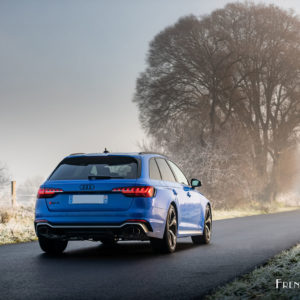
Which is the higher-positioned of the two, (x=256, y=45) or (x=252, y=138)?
(x=256, y=45)

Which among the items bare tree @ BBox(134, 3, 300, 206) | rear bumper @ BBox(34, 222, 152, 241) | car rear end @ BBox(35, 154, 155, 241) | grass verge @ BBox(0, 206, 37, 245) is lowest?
grass verge @ BBox(0, 206, 37, 245)

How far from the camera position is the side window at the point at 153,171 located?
10609 mm

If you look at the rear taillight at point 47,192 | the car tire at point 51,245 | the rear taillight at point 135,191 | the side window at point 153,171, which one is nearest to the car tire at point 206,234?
the side window at point 153,171

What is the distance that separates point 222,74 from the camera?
42.4 m

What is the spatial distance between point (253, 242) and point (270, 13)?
31.9 metres

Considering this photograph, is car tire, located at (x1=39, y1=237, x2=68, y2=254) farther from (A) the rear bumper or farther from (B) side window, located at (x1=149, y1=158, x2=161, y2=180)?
(B) side window, located at (x1=149, y1=158, x2=161, y2=180)

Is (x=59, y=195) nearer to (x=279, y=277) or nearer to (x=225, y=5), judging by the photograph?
(x=279, y=277)

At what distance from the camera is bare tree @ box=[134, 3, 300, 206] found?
4206 centimetres

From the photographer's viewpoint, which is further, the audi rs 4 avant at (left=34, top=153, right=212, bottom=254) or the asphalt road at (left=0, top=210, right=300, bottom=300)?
the audi rs 4 avant at (left=34, top=153, right=212, bottom=254)

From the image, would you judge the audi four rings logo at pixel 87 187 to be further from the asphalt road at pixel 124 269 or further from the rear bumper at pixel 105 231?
the asphalt road at pixel 124 269

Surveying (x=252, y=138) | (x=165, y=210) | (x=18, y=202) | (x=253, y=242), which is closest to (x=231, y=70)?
(x=252, y=138)

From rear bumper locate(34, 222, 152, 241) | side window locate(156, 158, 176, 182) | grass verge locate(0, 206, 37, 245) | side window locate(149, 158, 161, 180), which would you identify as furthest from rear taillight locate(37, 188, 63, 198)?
grass verge locate(0, 206, 37, 245)

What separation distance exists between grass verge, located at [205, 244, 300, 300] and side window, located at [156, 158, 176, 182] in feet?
9.03

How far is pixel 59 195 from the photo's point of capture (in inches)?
402
